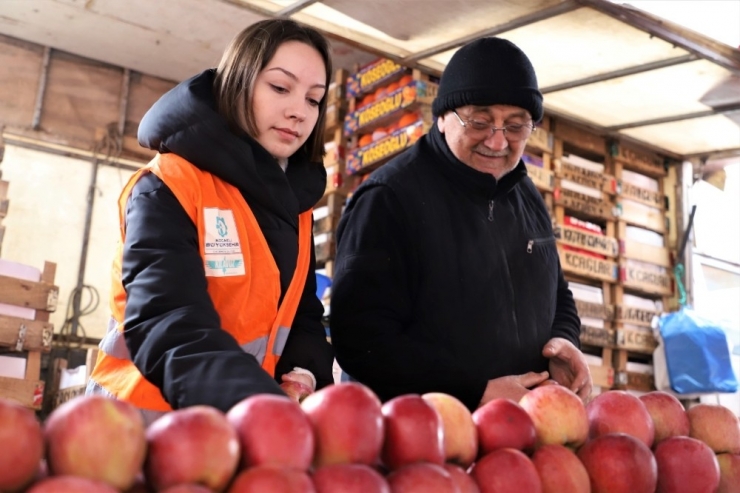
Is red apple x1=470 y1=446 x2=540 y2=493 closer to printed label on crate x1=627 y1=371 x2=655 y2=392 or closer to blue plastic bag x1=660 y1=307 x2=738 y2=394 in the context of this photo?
blue plastic bag x1=660 y1=307 x2=738 y2=394

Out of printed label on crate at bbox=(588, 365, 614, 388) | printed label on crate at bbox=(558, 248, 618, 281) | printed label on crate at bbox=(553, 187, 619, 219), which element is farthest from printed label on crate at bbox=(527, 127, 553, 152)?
printed label on crate at bbox=(588, 365, 614, 388)

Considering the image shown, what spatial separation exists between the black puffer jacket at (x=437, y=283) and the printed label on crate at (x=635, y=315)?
4078mm

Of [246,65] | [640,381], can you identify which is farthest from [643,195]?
[246,65]

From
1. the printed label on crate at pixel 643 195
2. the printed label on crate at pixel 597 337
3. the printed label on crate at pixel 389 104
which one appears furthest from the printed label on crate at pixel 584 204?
the printed label on crate at pixel 389 104

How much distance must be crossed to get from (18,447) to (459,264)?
151cm

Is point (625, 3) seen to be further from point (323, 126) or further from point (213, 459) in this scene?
point (213, 459)

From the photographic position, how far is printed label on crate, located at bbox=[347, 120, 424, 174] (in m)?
5.00

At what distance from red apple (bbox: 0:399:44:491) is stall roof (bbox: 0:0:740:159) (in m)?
3.99

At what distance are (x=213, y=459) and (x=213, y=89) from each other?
101cm

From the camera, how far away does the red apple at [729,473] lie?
138 centimetres

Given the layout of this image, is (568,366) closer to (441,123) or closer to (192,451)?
(441,123)

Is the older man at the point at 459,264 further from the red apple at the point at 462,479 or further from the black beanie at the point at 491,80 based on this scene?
the red apple at the point at 462,479

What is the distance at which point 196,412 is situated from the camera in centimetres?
84

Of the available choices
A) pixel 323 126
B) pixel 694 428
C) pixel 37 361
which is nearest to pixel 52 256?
pixel 37 361
